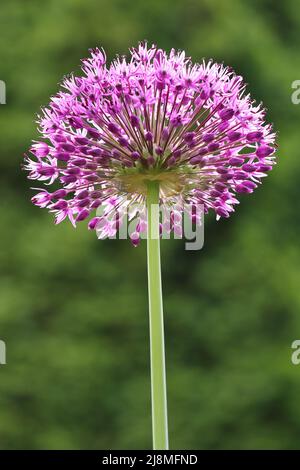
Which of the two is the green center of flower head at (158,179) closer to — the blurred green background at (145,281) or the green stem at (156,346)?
the green stem at (156,346)

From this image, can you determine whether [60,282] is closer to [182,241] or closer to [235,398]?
[182,241]

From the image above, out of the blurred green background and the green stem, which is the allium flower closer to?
the green stem

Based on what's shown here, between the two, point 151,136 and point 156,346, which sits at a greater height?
point 151,136

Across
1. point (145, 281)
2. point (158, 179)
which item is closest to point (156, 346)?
point (158, 179)

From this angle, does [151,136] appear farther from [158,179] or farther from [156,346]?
[156,346]

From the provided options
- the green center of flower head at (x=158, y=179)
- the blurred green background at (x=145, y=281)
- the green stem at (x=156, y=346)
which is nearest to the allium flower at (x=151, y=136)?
the green center of flower head at (x=158, y=179)

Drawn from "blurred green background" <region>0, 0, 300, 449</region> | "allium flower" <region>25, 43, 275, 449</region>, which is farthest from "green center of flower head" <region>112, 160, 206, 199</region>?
"blurred green background" <region>0, 0, 300, 449</region>

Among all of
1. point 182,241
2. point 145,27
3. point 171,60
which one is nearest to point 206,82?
point 171,60

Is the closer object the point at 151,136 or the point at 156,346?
the point at 156,346
